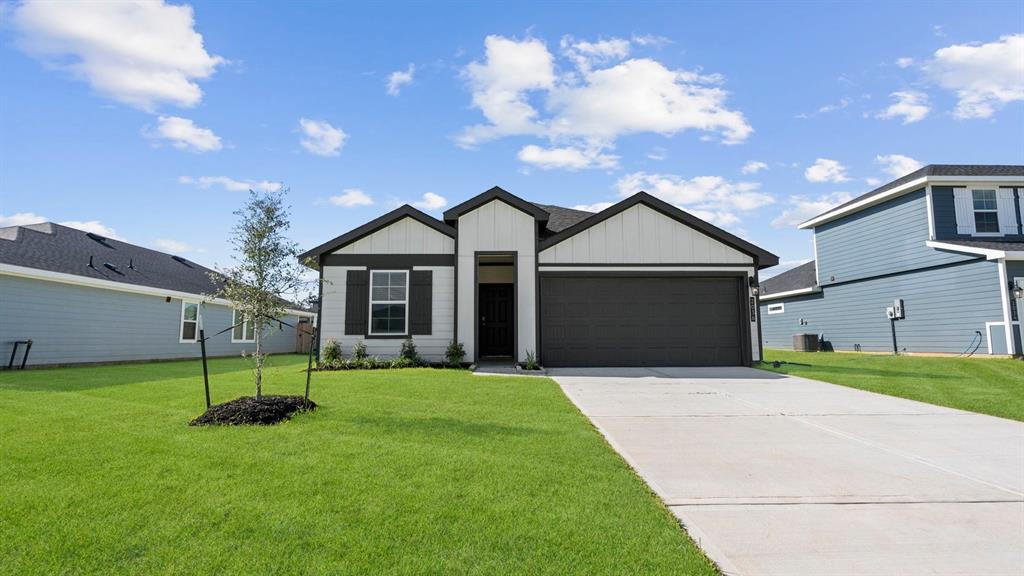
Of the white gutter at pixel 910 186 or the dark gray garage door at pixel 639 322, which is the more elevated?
the white gutter at pixel 910 186

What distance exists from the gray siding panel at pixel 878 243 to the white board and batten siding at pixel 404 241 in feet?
53.7

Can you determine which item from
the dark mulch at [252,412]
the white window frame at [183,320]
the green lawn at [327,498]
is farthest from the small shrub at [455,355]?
the white window frame at [183,320]

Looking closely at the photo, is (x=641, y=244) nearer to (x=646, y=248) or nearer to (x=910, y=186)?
(x=646, y=248)

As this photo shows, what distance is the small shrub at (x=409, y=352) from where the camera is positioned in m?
12.0

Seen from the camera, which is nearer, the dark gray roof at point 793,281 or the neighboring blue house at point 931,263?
the neighboring blue house at point 931,263

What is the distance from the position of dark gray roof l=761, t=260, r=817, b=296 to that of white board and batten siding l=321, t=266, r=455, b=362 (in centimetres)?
1755

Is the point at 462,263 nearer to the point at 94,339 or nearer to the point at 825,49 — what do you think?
the point at 825,49

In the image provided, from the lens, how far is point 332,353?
1195cm

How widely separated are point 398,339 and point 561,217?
739 cm

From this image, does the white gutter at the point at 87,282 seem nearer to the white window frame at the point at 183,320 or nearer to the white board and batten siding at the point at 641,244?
the white window frame at the point at 183,320

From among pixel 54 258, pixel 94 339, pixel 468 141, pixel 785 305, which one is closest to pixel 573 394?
pixel 468 141

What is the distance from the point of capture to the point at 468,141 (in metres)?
13.1

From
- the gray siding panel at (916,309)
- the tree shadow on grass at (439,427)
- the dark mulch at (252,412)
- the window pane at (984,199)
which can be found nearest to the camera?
the tree shadow on grass at (439,427)

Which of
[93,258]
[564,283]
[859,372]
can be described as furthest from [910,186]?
[93,258]
